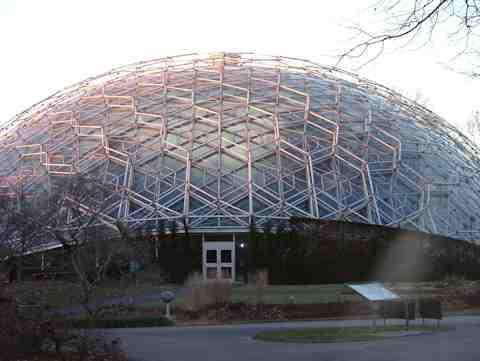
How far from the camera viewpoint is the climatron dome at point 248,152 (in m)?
39.8

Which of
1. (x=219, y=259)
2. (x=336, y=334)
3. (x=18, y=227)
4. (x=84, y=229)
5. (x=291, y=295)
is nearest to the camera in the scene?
(x=336, y=334)

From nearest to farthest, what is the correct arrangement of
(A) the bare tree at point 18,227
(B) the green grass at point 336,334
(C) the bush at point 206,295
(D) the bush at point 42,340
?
(D) the bush at point 42,340 < (B) the green grass at point 336,334 < (A) the bare tree at point 18,227 < (C) the bush at point 206,295

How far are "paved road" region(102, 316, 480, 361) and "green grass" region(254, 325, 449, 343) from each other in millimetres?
468

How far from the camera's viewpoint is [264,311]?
2347cm

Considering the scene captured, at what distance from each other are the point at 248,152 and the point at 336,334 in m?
24.5

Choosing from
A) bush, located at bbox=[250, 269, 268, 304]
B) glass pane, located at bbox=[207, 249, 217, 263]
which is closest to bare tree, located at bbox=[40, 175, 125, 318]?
bush, located at bbox=[250, 269, 268, 304]

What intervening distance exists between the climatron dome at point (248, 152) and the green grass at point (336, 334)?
19.8m

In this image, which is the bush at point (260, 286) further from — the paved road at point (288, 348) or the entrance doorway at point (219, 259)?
the paved road at point (288, 348)

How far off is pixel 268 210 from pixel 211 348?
2367cm

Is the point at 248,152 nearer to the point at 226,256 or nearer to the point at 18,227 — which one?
the point at 226,256

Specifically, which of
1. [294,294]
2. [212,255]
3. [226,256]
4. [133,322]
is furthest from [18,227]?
[226,256]

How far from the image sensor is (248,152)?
41344 mm

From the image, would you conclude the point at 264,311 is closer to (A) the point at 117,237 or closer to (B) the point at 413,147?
(A) the point at 117,237

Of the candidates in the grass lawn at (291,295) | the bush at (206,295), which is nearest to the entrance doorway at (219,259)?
the grass lawn at (291,295)
